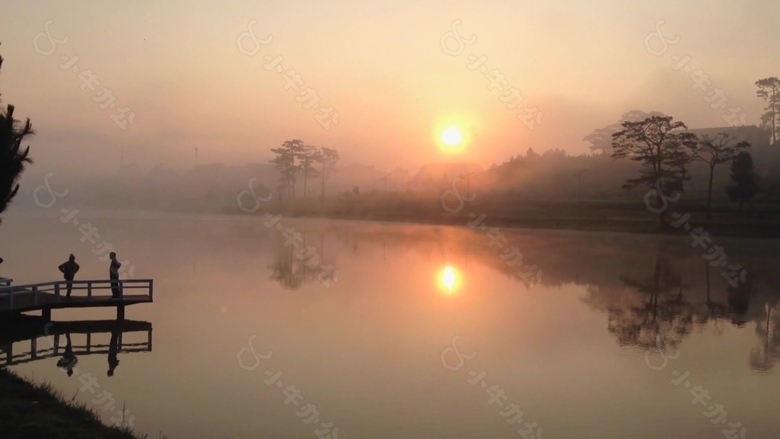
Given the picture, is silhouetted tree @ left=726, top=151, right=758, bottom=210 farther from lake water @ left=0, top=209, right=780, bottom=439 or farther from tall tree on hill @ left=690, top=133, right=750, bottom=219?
lake water @ left=0, top=209, right=780, bottom=439

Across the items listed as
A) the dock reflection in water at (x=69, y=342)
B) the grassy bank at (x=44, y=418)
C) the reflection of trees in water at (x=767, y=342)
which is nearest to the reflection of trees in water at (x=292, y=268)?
the dock reflection in water at (x=69, y=342)

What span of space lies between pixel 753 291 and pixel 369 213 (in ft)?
337

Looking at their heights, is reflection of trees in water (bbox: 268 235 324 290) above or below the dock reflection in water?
above

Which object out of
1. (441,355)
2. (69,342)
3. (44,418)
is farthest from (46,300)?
(441,355)

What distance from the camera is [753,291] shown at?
1291 inches

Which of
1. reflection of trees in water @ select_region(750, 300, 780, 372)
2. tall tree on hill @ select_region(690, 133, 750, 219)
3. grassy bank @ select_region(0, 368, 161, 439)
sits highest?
tall tree on hill @ select_region(690, 133, 750, 219)

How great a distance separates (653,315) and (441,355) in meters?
11.4

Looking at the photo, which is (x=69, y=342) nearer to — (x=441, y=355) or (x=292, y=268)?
(x=441, y=355)

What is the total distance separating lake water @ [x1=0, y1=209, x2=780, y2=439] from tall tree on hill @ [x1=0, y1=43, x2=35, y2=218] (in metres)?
5.31

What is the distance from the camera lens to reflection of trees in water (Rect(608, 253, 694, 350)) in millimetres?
21719

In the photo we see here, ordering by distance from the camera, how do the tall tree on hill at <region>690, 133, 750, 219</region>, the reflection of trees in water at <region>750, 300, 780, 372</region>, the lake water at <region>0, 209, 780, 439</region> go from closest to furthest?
the lake water at <region>0, 209, 780, 439</region>
the reflection of trees in water at <region>750, 300, 780, 372</region>
the tall tree on hill at <region>690, 133, 750, 219</region>

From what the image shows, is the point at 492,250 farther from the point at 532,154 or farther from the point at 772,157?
the point at 532,154

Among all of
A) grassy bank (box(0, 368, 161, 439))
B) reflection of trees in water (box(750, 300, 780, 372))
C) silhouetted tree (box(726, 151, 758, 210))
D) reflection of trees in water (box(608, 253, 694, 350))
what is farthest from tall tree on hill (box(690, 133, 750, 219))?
grassy bank (box(0, 368, 161, 439))

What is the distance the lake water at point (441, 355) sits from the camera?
1370 cm
